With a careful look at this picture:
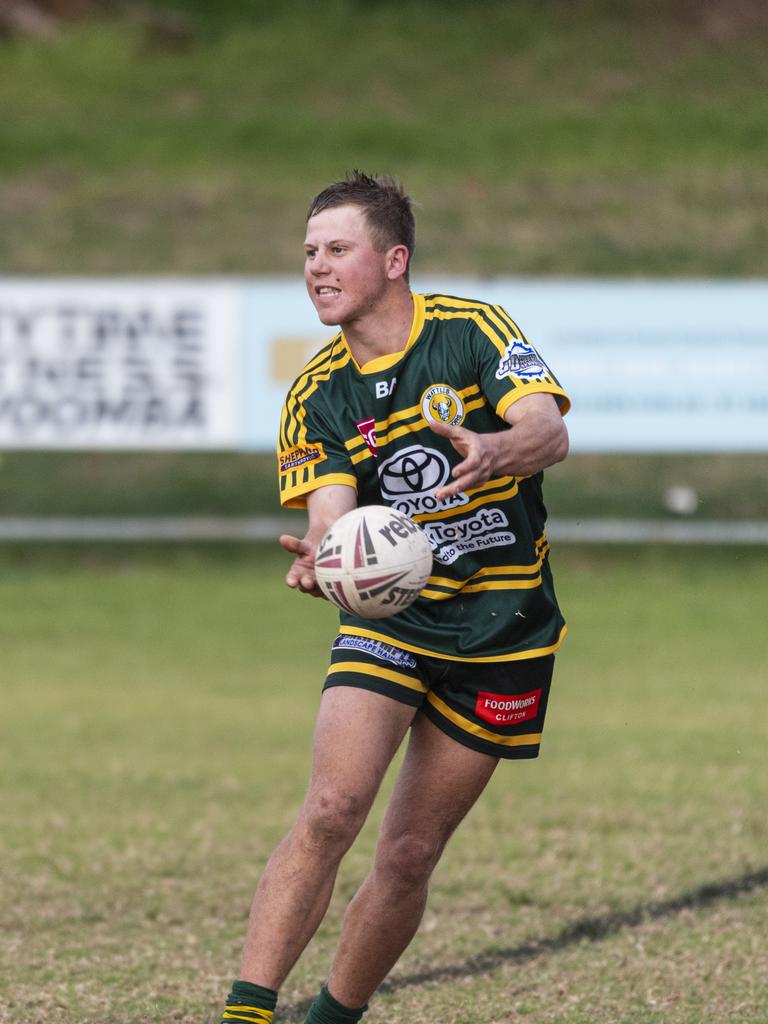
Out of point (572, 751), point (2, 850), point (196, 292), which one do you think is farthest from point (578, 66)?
point (2, 850)

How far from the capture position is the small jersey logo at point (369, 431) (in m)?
5.14

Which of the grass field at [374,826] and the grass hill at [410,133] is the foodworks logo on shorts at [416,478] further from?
the grass hill at [410,133]

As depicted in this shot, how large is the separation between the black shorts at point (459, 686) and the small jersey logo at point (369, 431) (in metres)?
0.58

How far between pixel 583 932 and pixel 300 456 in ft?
8.55

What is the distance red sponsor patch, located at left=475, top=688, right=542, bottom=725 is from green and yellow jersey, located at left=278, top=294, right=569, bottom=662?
4.8 inches

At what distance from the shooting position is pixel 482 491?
203 inches

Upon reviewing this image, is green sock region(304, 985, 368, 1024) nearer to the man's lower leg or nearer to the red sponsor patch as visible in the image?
the man's lower leg

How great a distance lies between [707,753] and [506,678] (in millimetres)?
5689

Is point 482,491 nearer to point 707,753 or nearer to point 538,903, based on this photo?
point 538,903

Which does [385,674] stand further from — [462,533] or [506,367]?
[506,367]

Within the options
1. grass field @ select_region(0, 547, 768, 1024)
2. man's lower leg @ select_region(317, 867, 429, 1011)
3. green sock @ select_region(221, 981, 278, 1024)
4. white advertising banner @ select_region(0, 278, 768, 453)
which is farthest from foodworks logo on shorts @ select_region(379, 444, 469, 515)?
white advertising banner @ select_region(0, 278, 768, 453)

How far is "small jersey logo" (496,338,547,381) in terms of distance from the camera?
4996mm

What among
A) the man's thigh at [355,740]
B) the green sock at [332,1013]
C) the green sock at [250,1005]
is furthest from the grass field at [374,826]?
the man's thigh at [355,740]

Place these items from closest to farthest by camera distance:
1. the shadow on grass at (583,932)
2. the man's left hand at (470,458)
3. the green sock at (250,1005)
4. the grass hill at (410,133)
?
the man's left hand at (470,458)
the green sock at (250,1005)
the shadow on grass at (583,932)
the grass hill at (410,133)
